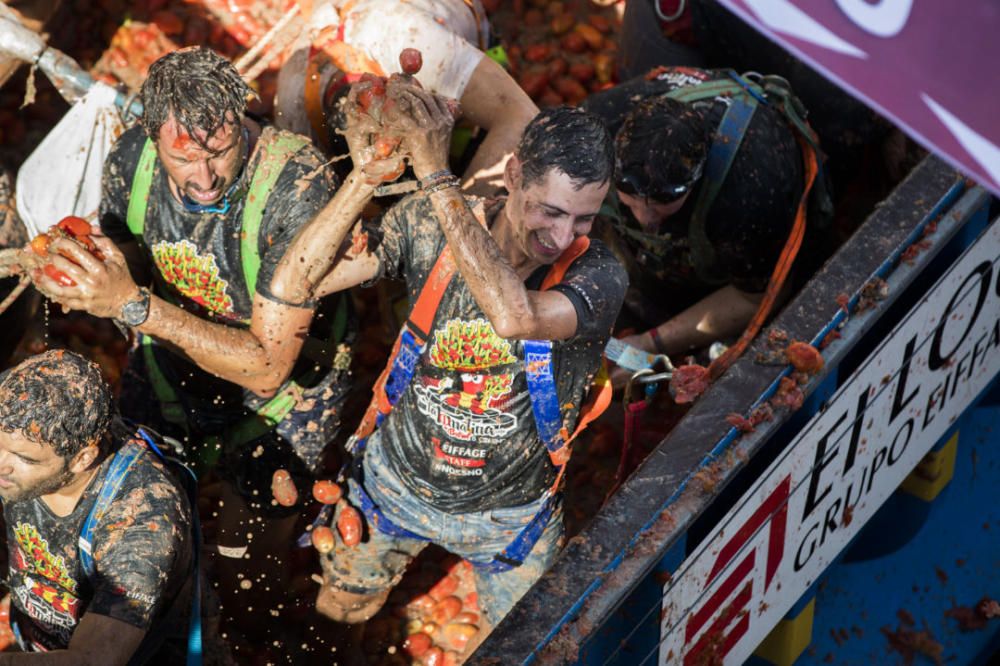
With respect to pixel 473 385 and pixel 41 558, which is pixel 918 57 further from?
pixel 41 558

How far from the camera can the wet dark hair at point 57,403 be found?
3.41 m

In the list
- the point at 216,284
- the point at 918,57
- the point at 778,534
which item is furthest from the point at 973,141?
the point at 216,284

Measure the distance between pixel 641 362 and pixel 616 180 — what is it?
621 millimetres

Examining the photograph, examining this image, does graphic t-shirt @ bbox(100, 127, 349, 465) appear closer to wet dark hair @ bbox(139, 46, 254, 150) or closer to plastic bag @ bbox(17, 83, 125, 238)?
wet dark hair @ bbox(139, 46, 254, 150)

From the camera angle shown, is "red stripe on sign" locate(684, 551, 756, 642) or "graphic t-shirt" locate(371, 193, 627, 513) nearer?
"red stripe on sign" locate(684, 551, 756, 642)

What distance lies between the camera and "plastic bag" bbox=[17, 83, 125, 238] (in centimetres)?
477

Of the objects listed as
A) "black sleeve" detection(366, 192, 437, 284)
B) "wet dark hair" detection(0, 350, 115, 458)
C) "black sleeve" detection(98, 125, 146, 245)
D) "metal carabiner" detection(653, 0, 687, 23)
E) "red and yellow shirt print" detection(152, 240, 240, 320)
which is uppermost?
"metal carabiner" detection(653, 0, 687, 23)

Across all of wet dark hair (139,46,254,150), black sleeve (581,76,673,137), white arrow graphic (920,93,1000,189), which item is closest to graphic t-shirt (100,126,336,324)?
wet dark hair (139,46,254,150)

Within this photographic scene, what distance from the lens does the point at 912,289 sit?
153 inches

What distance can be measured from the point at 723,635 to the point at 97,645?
1579 millimetres

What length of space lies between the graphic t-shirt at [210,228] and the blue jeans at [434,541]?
0.65 meters

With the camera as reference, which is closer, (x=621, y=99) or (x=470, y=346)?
(x=470, y=346)

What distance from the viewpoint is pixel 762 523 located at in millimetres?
3434

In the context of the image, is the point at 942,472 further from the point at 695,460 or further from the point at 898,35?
the point at 898,35
